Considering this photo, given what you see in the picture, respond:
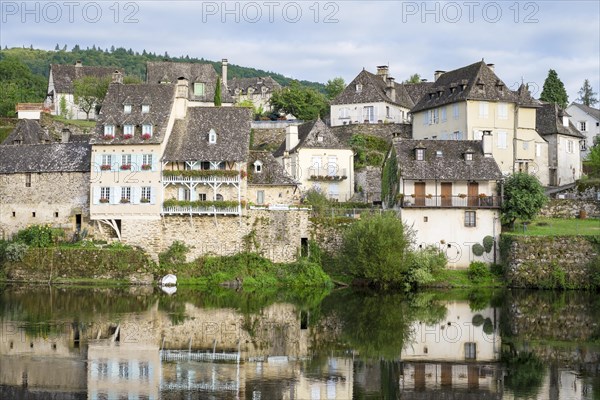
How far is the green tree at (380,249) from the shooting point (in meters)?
58.7

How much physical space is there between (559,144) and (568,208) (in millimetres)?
12851

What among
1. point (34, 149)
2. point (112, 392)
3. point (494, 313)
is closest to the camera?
point (112, 392)

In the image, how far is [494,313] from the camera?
49.2 metres

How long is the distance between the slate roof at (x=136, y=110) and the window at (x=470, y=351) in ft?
98.3

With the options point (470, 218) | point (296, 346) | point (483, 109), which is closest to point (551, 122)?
point (483, 109)

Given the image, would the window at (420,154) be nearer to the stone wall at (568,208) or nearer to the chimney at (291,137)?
the stone wall at (568,208)

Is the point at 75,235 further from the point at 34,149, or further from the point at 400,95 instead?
the point at 400,95

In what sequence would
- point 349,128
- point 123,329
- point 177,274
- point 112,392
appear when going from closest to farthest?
1. point 112,392
2. point 123,329
3. point 177,274
4. point 349,128

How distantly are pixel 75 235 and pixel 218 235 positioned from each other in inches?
405

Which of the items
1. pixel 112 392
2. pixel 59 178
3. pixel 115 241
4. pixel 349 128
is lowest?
pixel 112 392

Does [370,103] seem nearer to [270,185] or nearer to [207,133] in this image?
[270,185]

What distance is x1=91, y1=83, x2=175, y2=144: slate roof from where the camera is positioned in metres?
63.4

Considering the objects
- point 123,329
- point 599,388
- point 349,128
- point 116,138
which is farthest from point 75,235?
point 599,388

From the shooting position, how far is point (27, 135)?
74438 mm
